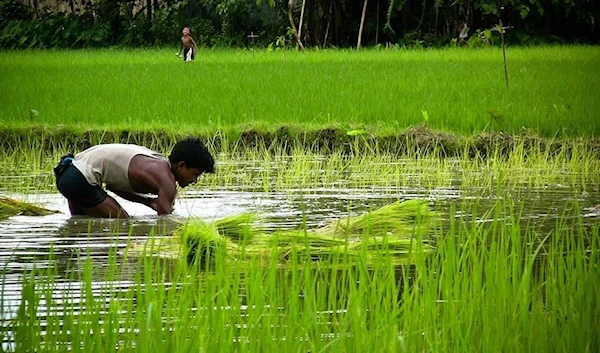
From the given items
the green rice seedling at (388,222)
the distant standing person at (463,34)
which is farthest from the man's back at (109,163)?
the distant standing person at (463,34)

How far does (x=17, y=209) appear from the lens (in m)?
5.31

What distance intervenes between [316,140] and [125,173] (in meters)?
2.79

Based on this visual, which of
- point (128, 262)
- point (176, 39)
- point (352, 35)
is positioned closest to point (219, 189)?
point (128, 262)

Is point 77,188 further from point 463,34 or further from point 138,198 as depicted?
point 463,34

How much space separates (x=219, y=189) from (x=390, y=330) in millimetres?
3911

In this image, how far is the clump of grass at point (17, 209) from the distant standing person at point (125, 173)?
0.49 ft

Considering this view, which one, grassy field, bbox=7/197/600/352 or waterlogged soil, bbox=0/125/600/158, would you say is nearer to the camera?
grassy field, bbox=7/197/600/352

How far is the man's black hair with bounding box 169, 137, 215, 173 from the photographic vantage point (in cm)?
527

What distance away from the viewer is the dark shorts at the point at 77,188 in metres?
5.35

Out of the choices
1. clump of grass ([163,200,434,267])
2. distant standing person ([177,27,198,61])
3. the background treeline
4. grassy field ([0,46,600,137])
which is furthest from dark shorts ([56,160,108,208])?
the background treeline

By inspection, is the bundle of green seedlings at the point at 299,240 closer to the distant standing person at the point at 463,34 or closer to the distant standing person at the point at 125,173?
the distant standing person at the point at 125,173

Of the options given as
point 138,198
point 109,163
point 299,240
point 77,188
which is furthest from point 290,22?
point 299,240

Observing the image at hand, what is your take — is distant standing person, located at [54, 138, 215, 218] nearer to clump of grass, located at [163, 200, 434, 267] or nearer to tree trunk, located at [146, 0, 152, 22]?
clump of grass, located at [163, 200, 434, 267]

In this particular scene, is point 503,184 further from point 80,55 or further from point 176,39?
point 176,39
